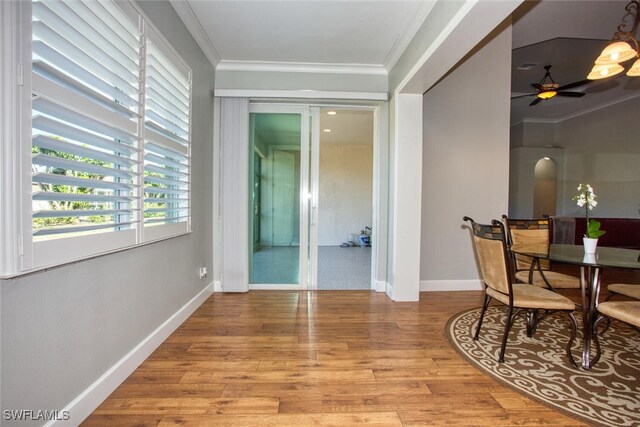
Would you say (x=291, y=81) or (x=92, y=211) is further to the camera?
(x=291, y=81)

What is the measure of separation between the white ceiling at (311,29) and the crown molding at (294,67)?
0.04 meters

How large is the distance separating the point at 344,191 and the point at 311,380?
260 inches

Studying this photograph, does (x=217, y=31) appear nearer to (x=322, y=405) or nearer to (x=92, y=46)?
(x=92, y=46)

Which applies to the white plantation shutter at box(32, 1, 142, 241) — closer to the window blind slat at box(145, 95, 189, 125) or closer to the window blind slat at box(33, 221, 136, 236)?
the window blind slat at box(33, 221, 136, 236)

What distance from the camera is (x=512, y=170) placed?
7.90m

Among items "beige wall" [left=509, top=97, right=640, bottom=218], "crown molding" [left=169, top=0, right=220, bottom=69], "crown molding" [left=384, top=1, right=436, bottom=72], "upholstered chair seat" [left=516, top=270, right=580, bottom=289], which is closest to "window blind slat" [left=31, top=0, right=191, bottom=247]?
"crown molding" [left=169, top=0, right=220, bottom=69]

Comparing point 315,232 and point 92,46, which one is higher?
point 92,46

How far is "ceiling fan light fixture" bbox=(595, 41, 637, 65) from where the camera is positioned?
2416 millimetres

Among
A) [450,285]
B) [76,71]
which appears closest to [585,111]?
[450,285]

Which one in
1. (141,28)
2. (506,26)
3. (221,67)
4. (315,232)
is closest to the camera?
(141,28)

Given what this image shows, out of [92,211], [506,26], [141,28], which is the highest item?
[506,26]

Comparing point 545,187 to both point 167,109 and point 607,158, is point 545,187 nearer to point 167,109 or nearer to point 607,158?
point 607,158

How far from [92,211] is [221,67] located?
108 inches

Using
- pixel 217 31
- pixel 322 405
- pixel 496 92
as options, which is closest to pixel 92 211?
pixel 322 405
